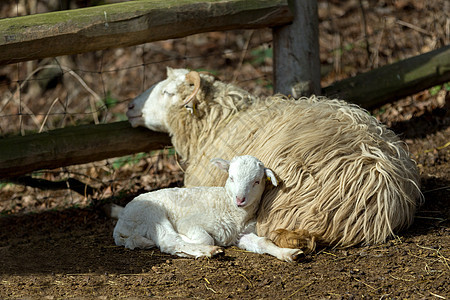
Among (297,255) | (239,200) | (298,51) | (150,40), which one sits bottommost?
(297,255)

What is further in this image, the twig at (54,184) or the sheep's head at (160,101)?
the twig at (54,184)

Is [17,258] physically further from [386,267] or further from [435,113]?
[435,113]

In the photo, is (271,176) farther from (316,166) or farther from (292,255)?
(292,255)

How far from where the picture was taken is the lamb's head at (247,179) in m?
4.05

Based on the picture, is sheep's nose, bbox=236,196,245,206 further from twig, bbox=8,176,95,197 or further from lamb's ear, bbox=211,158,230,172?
twig, bbox=8,176,95,197

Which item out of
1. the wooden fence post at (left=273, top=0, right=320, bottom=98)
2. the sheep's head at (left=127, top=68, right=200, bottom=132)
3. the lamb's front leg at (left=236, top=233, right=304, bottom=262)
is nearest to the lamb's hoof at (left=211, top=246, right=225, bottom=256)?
the lamb's front leg at (left=236, top=233, right=304, bottom=262)

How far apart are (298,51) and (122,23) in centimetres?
179

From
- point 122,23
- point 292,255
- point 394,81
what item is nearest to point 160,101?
point 122,23

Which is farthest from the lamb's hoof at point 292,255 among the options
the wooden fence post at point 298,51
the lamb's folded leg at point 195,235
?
the wooden fence post at point 298,51

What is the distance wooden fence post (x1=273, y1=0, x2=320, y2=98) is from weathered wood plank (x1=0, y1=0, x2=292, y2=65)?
17 centimetres

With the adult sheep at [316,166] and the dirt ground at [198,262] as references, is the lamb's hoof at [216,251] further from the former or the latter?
the adult sheep at [316,166]

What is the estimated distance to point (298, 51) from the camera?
5.75 meters

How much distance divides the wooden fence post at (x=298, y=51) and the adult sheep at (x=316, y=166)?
65cm

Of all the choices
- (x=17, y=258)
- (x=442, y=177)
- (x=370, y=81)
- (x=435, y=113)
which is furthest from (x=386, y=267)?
(x=435, y=113)
